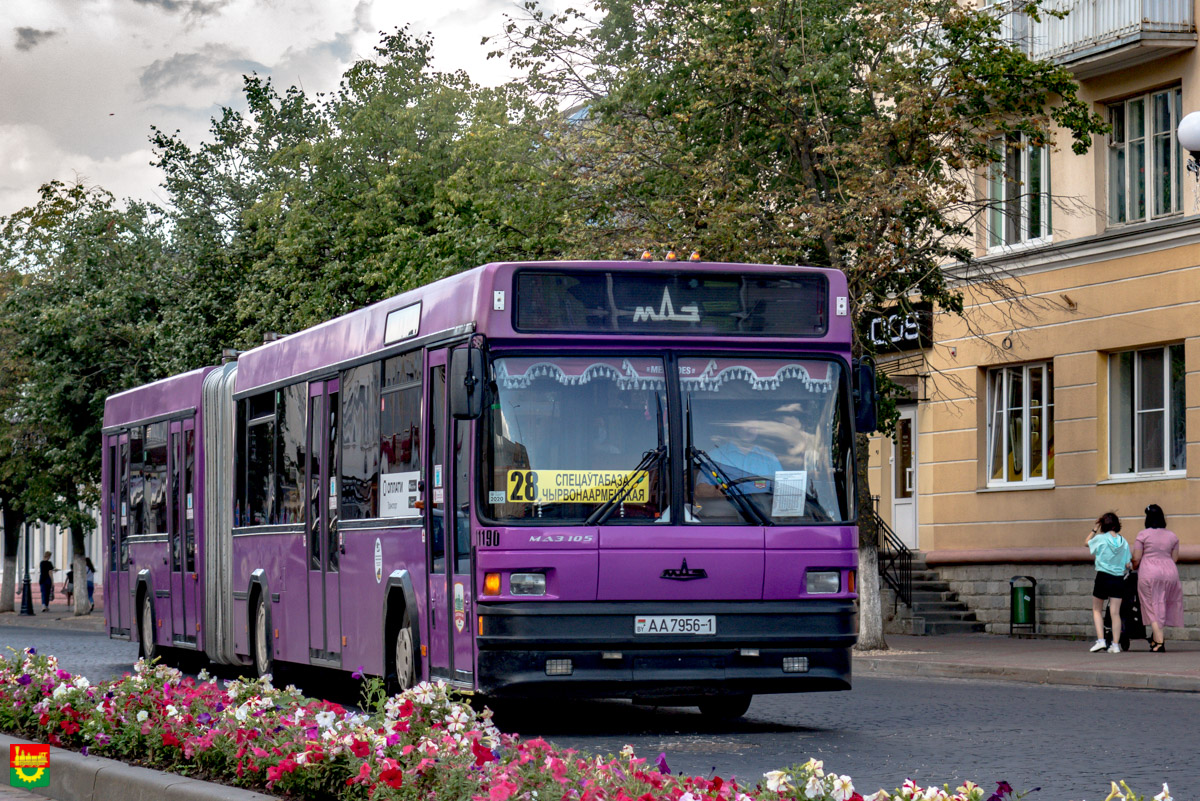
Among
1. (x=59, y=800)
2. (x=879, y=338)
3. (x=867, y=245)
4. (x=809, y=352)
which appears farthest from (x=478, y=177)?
(x=59, y=800)

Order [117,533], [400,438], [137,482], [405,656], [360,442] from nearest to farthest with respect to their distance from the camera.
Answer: [405,656] < [400,438] < [360,442] < [137,482] < [117,533]

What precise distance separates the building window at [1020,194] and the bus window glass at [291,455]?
558 inches

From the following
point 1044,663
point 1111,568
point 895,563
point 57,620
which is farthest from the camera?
point 57,620

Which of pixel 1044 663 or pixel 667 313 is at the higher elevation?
pixel 667 313

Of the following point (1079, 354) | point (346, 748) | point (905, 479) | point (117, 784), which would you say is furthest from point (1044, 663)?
point (346, 748)

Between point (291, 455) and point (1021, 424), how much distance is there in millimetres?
15798

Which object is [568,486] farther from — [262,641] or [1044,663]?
[1044,663]

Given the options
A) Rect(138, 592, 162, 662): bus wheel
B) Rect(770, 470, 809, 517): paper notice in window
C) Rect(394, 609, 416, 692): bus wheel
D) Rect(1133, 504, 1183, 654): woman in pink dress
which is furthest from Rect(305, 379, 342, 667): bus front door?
Rect(1133, 504, 1183, 654): woman in pink dress

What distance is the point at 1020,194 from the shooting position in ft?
92.5

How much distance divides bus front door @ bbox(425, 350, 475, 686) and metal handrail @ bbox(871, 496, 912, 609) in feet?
58.3

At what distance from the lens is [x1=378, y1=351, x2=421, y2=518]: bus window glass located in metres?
13.1

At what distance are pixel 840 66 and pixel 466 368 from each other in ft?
41.6

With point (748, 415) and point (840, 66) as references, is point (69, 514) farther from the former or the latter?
point (748, 415)

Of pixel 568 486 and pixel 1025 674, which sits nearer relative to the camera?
pixel 568 486
